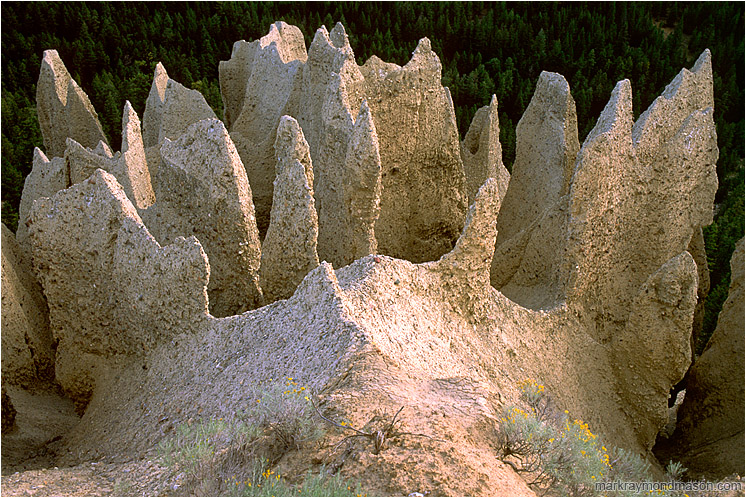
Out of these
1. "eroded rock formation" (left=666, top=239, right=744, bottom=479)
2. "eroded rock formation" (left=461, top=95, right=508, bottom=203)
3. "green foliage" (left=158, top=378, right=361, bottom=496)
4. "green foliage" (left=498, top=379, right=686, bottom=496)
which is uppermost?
"green foliage" (left=158, top=378, right=361, bottom=496)

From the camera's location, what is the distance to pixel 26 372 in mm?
6477

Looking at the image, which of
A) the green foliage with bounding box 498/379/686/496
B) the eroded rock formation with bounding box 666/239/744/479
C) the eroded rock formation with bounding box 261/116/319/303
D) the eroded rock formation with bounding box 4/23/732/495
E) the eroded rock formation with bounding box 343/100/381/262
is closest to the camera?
the green foliage with bounding box 498/379/686/496

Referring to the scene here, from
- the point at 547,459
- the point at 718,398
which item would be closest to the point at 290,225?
the point at 547,459

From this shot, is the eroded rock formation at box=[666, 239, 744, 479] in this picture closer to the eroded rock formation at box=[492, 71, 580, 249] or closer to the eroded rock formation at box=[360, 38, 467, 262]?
the eroded rock formation at box=[492, 71, 580, 249]

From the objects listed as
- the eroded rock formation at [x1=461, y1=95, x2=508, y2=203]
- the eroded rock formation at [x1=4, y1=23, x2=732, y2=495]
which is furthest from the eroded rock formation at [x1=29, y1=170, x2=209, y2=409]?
the eroded rock formation at [x1=461, y1=95, x2=508, y2=203]

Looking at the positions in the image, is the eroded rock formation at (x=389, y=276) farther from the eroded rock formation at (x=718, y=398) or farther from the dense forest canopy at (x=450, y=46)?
the dense forest canopy at (x=450, y=46)

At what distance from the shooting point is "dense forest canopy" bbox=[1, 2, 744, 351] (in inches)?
759

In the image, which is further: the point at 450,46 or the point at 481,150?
the point at 450,46

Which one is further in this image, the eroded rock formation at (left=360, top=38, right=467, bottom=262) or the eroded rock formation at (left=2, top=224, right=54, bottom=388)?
the eroded rock formation at (left=360, top=38, right=467, bottom=262)

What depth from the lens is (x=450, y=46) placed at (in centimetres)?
2284

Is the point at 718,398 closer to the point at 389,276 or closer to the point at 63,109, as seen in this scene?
the point at 389,276

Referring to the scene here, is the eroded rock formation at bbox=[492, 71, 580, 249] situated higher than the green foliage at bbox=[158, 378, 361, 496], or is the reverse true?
the green foliage at bbox=[158, 378, 361, 496]

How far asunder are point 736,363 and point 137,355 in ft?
18.2

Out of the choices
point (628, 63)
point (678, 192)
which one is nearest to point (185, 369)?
point (678, 192)
